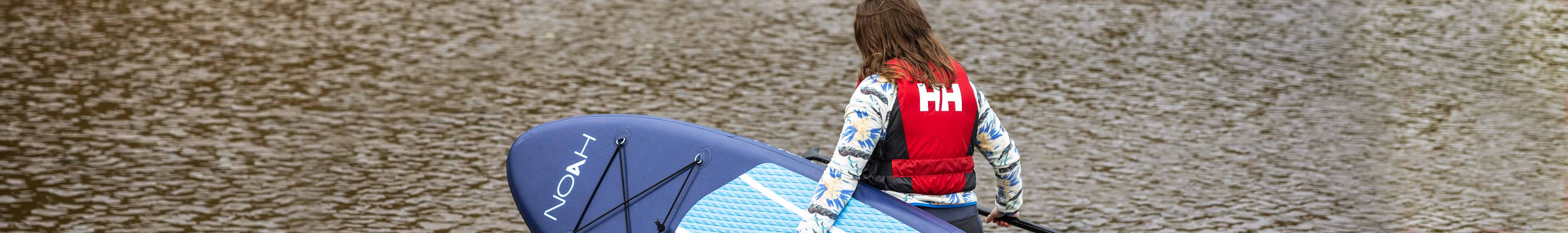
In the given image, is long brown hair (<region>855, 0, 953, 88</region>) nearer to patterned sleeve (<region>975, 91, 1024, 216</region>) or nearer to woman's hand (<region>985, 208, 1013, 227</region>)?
patterned sleeve (<region>975, 91, 1024, 216</region>)

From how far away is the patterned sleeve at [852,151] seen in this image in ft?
6.71

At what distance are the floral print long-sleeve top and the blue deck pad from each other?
27 cm

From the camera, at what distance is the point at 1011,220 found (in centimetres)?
248

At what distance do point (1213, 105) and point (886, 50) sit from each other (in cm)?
403

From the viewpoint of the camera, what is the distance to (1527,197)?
4.32 m

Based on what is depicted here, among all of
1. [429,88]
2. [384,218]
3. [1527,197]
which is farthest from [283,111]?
[1527,197]

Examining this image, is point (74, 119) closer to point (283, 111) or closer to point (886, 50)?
point (283, 111)

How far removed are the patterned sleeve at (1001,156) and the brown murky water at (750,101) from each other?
5.09 ft

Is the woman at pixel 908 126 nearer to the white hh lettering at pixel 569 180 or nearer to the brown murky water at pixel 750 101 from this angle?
the white hh lettering at pixel 569 180

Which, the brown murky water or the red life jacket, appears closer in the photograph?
the red life jacket

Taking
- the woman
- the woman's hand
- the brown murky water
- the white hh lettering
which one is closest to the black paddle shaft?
the woman's hand

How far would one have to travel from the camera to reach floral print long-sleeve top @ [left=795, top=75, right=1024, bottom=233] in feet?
6.72

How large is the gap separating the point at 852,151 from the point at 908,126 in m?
0.11

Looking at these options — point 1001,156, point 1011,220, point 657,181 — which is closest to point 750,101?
point 657,181
